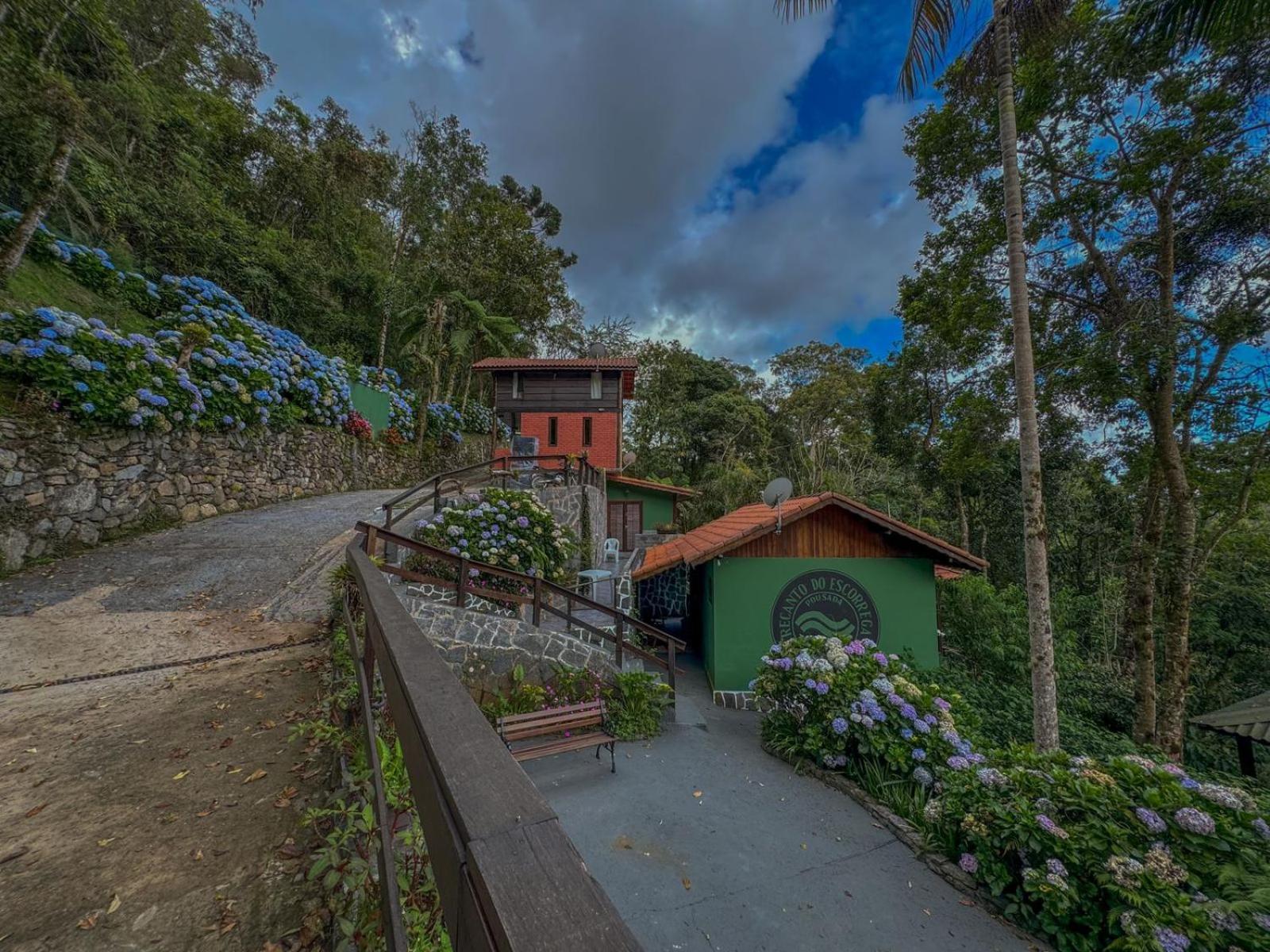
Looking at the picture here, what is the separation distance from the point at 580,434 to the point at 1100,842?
47.8ft

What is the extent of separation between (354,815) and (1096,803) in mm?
5085

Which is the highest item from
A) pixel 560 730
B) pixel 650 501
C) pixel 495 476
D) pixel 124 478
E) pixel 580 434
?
pixel 580 434

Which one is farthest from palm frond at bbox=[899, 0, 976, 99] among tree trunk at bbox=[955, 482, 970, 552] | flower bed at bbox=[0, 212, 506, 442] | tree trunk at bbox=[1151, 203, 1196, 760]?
flower bed at bbox=[0, 212, 506, 442]

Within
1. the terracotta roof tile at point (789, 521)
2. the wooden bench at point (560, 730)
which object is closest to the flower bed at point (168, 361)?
the wooden bench at point (560, 730)

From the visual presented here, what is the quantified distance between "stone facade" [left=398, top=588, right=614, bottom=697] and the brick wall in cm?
1015

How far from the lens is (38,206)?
6.93 metres

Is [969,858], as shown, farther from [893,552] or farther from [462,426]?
[462,426]

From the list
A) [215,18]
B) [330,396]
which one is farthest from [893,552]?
[215,18]

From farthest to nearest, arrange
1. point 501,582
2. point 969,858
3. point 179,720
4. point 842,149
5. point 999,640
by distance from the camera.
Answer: point 842,149
point 999,640
point 501,582
point 969,858
point 179,720

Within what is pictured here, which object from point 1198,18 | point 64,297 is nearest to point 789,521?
point 1198,18

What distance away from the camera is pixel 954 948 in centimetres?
342

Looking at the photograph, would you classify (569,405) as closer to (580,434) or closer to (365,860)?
(580,434)

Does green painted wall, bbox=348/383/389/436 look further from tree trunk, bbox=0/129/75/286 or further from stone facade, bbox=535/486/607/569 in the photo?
stone facade, bbox=535/486/607/569

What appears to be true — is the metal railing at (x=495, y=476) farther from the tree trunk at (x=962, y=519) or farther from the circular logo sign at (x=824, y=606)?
the tree trunk at (x=962, y=519)
